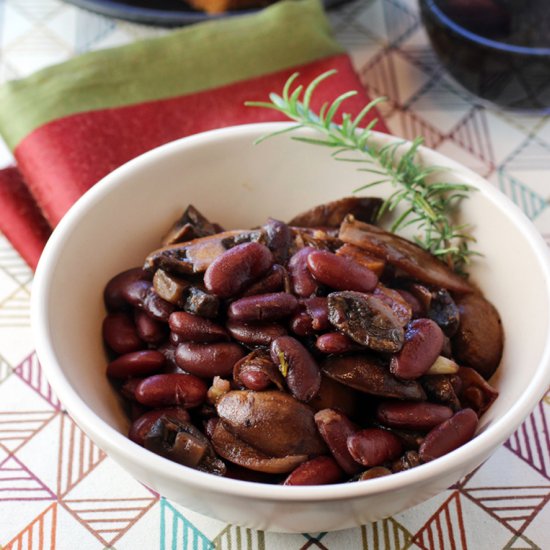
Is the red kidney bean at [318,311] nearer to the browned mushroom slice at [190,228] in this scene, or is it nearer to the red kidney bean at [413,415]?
the red kidney bean at [413,415]

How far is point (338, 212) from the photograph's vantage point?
1226 mm

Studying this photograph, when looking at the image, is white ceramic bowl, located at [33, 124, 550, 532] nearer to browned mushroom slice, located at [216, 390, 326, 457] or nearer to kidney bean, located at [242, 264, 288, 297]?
browned mushroom slice, located at [216, 390, 326, 457]

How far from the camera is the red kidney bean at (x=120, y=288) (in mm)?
1105

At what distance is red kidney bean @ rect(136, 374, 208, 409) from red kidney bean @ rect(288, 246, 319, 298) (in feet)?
0.57

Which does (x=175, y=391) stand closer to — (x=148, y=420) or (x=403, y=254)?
(x=148, y=420)

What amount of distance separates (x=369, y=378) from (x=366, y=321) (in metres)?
0.07

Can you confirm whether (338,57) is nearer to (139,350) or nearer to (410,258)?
(410,258)

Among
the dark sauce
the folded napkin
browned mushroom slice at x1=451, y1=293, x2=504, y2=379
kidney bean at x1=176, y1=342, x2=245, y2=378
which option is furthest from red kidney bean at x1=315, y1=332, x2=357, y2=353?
the dark sauce

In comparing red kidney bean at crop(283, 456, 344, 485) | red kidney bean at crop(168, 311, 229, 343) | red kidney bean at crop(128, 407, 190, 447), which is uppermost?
red kidney bean at crop(168, 311, 229, 343)

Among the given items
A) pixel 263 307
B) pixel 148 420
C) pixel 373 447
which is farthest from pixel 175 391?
pixel 373 447

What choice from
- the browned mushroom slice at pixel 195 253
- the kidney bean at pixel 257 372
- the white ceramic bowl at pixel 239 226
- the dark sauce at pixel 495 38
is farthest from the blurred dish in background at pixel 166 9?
the kidney bean at pixel 257 372

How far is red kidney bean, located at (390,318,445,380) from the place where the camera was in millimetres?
928

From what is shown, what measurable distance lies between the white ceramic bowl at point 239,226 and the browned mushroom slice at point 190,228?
4 centimetres

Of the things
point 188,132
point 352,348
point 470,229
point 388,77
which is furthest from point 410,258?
point 388,77
